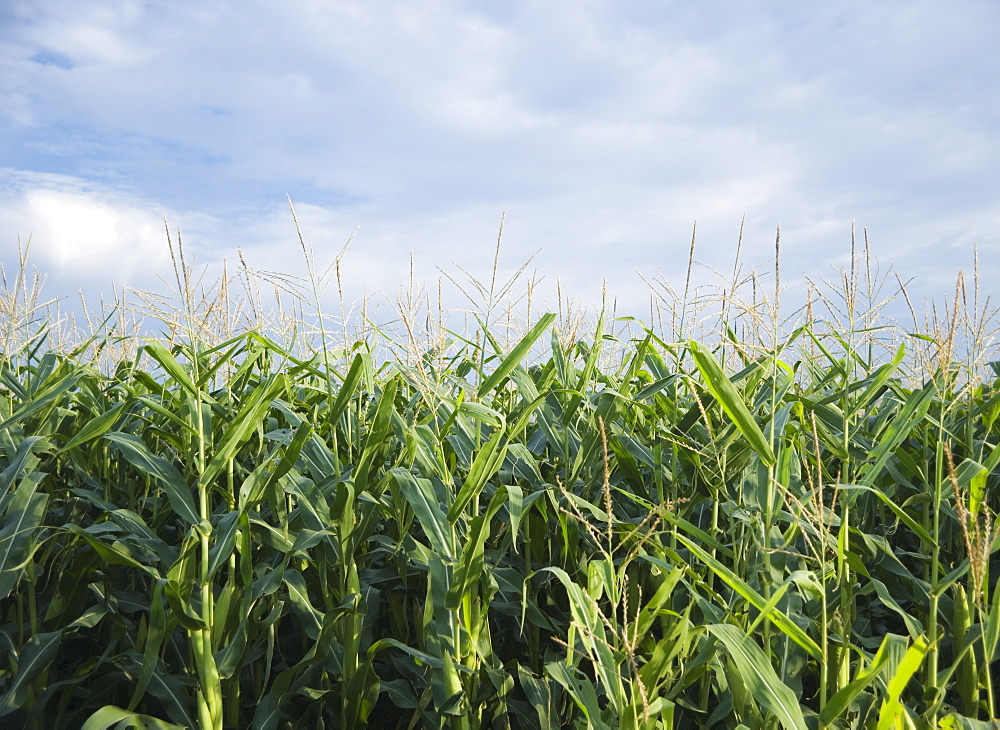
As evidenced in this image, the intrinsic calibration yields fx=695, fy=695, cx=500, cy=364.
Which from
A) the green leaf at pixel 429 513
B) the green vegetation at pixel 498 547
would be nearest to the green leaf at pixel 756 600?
the green vegetation at pixel 498 547

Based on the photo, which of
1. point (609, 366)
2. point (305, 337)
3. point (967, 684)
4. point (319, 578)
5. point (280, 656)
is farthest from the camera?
point (609, 366)

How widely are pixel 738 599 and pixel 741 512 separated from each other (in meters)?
0.26

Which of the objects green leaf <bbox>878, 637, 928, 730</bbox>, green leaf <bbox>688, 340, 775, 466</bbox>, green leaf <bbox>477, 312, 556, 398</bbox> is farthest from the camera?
green leaf <bbox>477, 312, 556, 398</bbox>

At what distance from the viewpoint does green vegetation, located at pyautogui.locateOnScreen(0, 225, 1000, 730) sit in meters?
2.01

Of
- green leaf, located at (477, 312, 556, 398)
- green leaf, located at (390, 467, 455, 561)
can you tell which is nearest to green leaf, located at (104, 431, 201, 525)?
green leaf, located at (390, 467, 455, 561)

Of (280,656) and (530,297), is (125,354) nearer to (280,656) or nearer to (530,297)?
(280,656)

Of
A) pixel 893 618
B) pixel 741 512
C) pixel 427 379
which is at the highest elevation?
pixel 427 379

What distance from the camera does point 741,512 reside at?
220cm

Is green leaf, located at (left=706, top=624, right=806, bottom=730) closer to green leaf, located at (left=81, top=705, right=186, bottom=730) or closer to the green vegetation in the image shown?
the green vegetation

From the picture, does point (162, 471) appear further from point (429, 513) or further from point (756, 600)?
point (756, 600)

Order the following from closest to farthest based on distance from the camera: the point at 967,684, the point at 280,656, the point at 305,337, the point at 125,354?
the point at 967,684, the point at 280,656, the point at 305,337, the point at 125,354

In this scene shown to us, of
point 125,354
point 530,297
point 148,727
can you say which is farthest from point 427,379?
point 125,354

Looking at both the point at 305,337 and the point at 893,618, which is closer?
the point at 893,618

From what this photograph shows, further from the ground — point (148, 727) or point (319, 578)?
point (319, 578)
